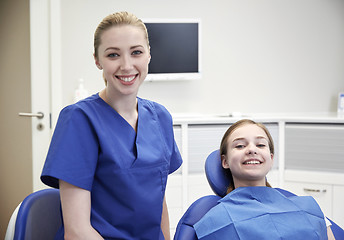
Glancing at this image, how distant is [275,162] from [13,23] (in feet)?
6.13

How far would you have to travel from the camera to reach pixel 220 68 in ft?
10.2

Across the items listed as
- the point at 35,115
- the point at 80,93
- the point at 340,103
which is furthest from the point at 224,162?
the point at 340,103

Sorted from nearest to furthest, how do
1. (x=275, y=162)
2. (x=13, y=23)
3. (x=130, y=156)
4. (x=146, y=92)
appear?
(x=130, y=156) < (x=13, y=23) < (x=275, y=162) < (x=146, y=92)

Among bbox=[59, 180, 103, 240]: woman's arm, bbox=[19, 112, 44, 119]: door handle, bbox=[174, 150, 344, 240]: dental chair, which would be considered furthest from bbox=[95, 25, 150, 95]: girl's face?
bbox=[19, 112, 44, 119]: door handle

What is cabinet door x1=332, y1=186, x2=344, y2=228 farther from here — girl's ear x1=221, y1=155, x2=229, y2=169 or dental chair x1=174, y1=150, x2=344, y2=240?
girl's ear x1=221, y1=155, x2=229, y2=169

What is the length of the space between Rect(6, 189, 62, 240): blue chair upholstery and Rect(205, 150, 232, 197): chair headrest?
23.0 inches

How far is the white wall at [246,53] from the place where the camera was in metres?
2.92

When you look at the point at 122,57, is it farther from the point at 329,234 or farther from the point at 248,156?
the point at 329,234

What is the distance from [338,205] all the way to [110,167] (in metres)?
2.03

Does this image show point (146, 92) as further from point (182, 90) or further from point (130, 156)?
point (130, 156)

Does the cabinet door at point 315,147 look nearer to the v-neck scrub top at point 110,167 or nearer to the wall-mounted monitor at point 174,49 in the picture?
the wall-mounted monitor at point 174,49

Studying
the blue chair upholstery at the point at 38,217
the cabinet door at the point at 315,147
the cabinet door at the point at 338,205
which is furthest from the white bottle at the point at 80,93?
the cabinet door at the point at 338,205

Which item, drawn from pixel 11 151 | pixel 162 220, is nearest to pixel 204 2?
pixel 11 151

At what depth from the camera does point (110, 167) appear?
1102mm
